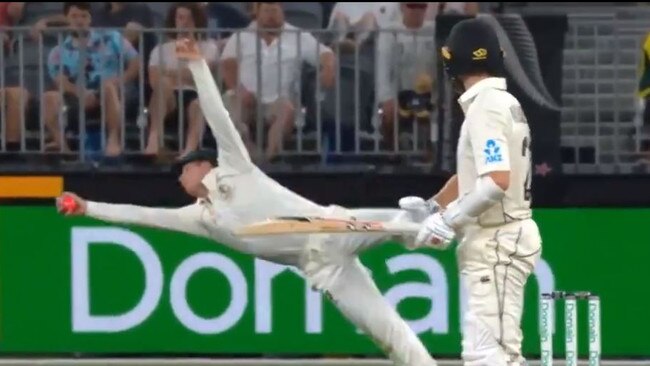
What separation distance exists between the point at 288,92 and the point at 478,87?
13.0 feet

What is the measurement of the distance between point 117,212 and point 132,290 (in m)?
2.11

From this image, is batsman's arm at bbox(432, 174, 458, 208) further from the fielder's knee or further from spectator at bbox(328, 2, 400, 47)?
spectator at bbox(328, 2, 400, 47)

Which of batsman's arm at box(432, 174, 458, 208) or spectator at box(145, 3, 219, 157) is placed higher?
spectator at box(145, 3, 219, 157)

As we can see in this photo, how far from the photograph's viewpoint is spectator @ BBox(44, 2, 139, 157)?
11211mm

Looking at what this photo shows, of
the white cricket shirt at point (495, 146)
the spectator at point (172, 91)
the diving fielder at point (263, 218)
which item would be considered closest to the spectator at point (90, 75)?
the spectator at point (172, 91)

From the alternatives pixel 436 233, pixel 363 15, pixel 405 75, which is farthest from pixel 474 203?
pixel 363 15

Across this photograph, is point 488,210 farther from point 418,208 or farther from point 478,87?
point 418,208

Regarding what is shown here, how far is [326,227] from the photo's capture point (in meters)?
8.30

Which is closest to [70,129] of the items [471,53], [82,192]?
[82,192]

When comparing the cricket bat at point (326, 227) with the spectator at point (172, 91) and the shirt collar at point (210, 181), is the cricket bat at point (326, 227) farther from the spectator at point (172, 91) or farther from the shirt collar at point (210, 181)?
the spectator at point (172, 91)

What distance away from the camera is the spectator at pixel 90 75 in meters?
11.2

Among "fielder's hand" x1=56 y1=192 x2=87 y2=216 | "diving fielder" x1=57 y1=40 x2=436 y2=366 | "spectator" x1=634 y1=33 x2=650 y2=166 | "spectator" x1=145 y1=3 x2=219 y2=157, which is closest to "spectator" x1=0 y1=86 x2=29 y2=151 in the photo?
"spectator" x1=145 y1=3 x2=219 y2=157

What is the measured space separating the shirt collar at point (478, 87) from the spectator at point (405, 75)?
3743 millimetres

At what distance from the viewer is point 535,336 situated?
11156 millimetres
